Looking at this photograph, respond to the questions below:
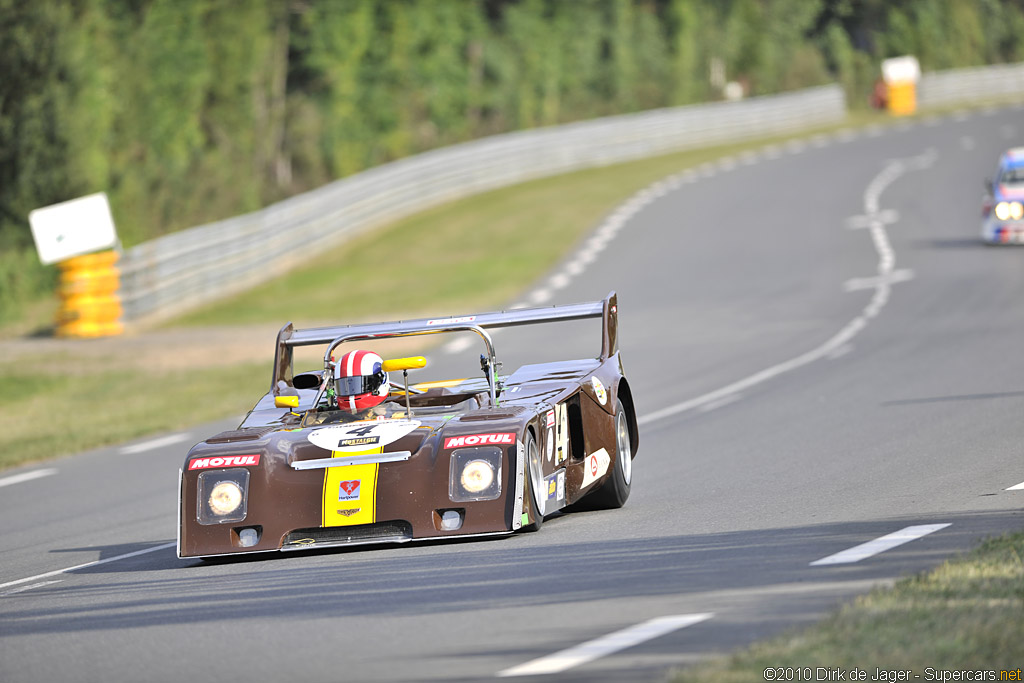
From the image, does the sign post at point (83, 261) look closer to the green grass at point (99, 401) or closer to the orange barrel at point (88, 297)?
the orange barrel at point (88, 297)

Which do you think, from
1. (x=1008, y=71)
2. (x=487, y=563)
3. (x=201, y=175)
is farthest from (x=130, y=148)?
(x=1008, y=71)

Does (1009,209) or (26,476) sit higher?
(1009,209)

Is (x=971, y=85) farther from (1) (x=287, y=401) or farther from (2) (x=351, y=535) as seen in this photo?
(2) (x=351, y=535)

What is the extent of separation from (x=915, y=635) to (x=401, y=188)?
33565 mm

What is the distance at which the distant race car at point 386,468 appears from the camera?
8.58 metres

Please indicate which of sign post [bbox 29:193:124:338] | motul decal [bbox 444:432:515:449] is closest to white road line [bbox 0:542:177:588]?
motul decal [bbox 444:432:515:449]

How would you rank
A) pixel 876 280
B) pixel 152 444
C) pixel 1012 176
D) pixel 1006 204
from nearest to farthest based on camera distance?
pixel 152 444
pixel 876 280
pixel 1012 176
pixel 1006 204

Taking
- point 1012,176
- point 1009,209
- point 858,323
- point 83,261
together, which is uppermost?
point 1012,176

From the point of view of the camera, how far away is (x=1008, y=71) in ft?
202

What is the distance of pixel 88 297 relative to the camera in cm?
2578

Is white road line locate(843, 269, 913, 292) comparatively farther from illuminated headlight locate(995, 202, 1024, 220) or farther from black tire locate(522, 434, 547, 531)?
black tire locate(522, 434, 547, 531)

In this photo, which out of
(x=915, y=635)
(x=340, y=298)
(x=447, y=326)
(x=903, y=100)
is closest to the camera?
(x=915, y=635)

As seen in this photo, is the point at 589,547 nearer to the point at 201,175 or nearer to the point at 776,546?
the point at 776,546

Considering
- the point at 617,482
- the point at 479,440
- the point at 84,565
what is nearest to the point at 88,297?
the point at 84,565
